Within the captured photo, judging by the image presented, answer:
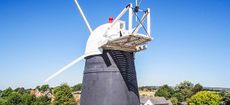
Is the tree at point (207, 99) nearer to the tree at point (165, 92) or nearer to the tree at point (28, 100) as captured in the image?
the tree at point (165, 92)

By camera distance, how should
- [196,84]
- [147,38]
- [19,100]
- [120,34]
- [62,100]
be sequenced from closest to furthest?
[147,38], [120,34], [62,100], [19,100], [196,84]

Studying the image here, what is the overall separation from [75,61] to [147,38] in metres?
2.51

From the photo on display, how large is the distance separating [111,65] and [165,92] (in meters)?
77.1

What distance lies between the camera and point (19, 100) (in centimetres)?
6153

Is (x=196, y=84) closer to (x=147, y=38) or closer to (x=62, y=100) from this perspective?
(x=62, y=100)

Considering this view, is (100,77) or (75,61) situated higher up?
(75,61)

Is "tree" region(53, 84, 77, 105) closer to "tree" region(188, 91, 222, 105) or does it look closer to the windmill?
"tree" region(188, 91, 222, 105)

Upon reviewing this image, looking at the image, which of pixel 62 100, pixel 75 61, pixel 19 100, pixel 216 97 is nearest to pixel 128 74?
pixel 75 61

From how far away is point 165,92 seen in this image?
8212cm

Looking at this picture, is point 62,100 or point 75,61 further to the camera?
point 62,100

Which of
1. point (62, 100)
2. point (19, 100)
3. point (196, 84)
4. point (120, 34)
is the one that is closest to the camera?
point (120, 34)

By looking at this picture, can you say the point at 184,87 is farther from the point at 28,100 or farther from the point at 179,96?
the point at 28,100

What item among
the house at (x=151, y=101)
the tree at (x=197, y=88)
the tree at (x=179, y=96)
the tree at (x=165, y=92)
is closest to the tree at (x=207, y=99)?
the house at (x=151, y=101)

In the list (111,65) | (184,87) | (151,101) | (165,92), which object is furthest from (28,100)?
(111,65)
